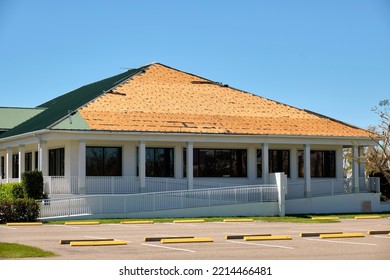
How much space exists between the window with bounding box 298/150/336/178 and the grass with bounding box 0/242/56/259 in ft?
83.5

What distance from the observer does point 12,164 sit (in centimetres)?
4694

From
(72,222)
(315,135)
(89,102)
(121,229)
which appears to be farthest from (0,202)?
(315,135)

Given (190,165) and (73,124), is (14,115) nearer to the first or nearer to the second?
(73,124)

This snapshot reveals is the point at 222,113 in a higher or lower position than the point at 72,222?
higher

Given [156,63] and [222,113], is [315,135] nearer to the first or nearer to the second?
[222,113]

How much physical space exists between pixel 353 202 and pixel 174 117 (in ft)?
33.7

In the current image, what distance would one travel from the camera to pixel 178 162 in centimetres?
3862

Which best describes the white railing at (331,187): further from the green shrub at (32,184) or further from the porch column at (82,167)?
the green shrub at (32,184)

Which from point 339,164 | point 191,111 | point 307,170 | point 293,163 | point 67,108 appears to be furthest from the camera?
point 339,164

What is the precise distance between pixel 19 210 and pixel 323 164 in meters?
17.7

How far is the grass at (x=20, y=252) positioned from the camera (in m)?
16.6

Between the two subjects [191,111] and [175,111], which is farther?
[191,111]

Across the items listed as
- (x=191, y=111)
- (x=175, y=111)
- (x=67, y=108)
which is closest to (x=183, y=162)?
(x=175, y=111)

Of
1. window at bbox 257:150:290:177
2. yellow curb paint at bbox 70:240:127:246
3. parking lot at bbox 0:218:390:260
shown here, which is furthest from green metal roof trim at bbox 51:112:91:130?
yellow curb paint at bbox 70:240:127:246
